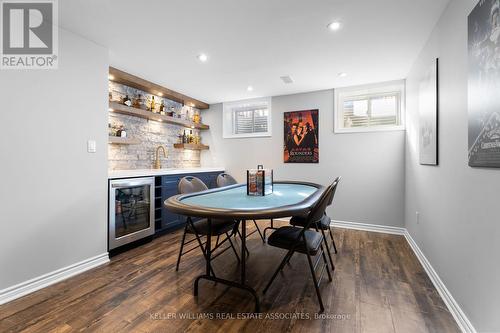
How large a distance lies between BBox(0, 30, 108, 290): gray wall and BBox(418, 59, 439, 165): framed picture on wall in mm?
3394

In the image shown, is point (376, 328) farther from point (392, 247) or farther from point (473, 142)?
point (392, 247)

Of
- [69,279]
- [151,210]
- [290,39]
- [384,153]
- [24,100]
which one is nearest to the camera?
[24,100]

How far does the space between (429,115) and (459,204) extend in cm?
104

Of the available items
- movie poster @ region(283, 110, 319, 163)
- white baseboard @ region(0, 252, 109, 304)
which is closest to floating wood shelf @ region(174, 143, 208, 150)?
movie poster @ region(283, 110, 319, 163)

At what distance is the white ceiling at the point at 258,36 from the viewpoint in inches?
75.0

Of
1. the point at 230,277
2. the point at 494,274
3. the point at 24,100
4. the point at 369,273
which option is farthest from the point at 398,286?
the point at 24,100

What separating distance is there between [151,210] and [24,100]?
1.80m

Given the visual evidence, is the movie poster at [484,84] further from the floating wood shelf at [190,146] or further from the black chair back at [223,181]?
the floating wood shelf at [190,146]

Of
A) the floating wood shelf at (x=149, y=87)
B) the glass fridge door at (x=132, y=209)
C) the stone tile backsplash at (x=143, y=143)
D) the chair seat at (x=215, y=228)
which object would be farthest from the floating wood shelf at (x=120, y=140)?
the chair seat at (x=215, y=228)

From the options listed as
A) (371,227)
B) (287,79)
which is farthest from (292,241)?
(287,79)

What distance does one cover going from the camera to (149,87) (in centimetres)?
364

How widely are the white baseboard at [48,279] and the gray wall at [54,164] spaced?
43mm

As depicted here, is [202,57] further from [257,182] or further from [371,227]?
[371,227]

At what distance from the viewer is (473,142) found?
4.64ft
